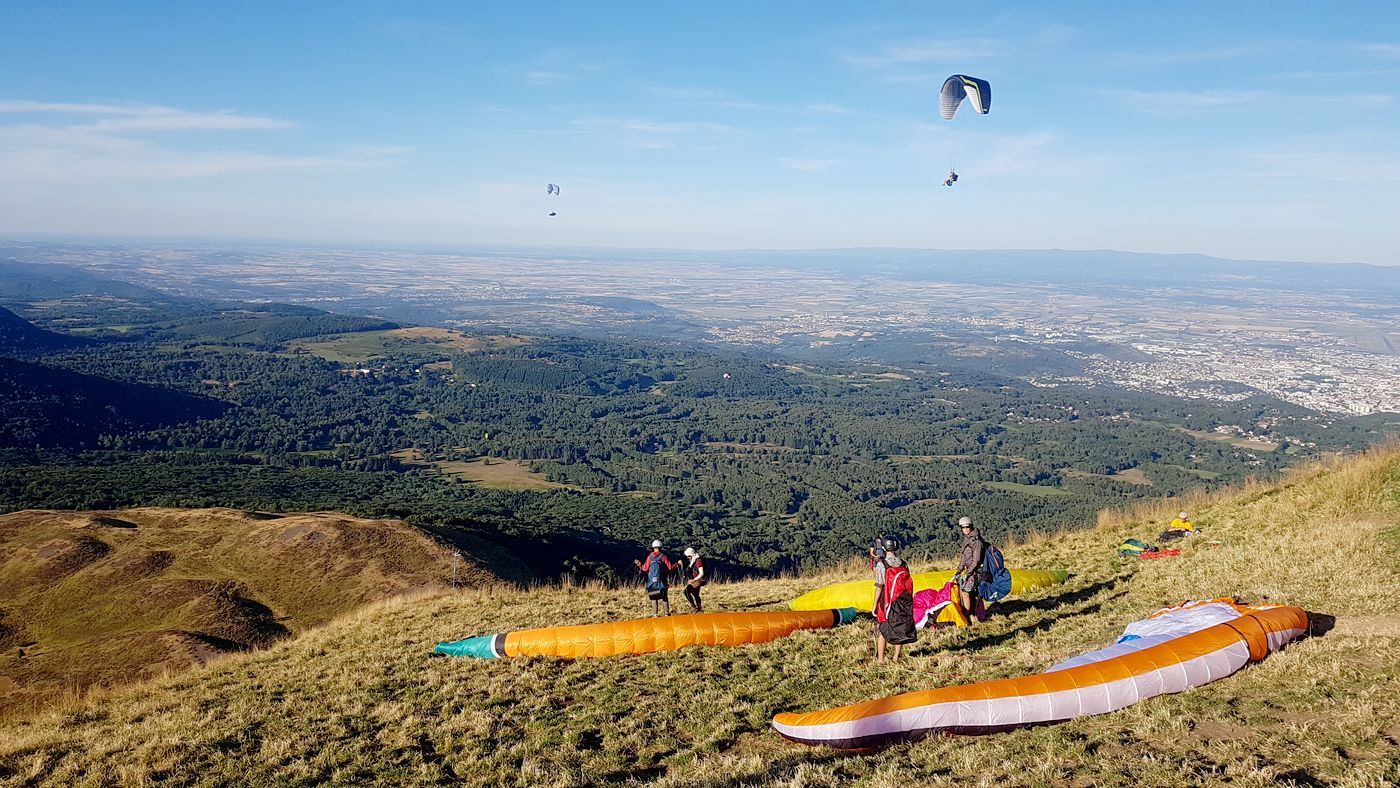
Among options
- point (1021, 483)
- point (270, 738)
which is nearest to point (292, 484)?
point (270, 738)

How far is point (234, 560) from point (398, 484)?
65.3 metres

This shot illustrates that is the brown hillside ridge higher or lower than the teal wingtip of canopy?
lower

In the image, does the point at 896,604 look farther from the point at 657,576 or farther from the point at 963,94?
the point at 963,94

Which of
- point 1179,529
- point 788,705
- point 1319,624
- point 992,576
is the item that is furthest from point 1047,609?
point 1179,529

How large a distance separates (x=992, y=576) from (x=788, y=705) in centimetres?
520

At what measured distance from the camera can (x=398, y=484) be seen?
93.6m

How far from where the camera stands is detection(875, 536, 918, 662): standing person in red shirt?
11.7 m

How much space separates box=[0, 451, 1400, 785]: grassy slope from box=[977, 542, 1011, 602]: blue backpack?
435mm

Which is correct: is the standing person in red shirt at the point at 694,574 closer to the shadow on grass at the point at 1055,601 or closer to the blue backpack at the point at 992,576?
the blue backpack at the point at 992,576

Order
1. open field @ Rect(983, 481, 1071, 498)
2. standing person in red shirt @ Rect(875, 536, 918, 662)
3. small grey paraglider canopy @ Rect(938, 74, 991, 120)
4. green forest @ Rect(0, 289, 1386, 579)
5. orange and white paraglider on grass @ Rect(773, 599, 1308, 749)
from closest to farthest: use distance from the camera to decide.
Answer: orange and white paraglider on grass @ Rect(773, 599, 1308, 749) → standing person in red shirt @ Rect(875, 536, 918, 662) → small grey paraglider canopy @ Rect(938, 74, 991, 120) → green forest @ Rect(0, 289, 1386, 579) → open field @ Rect(983, 481, 1071, 498)

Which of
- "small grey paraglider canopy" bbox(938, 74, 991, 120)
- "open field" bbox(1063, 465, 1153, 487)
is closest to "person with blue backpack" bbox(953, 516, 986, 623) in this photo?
"small grey paraglider canopy" bbox(938, 74, 991, 120)

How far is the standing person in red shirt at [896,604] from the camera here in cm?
1173

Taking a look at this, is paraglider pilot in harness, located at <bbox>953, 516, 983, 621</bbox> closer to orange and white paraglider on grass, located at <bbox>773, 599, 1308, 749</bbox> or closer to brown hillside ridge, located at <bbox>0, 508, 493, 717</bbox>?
orange and white paraglider on grass, located at <bbox>773, 599, 1308, 749</bbox>

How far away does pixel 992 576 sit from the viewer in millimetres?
13844
